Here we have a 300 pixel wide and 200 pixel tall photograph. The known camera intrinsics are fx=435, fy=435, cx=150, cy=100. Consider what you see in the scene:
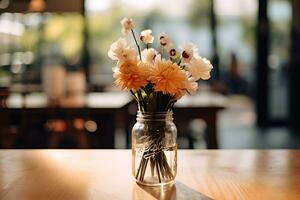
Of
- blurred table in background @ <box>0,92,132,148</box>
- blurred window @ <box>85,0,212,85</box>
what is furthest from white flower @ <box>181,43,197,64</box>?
blurred window @ <box>85,0,212,85</box>

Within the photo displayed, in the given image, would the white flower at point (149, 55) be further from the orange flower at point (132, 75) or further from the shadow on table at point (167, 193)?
the shadow on table at point (167, 193)

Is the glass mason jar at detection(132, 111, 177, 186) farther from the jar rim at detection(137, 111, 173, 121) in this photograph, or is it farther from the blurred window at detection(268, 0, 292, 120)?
the blurred window at detection(268, 0, 292, 120)

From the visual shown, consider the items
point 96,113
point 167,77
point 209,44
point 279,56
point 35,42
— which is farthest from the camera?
point 279,56

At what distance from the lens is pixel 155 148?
1.21 m

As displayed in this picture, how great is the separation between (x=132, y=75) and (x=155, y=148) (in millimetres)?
217

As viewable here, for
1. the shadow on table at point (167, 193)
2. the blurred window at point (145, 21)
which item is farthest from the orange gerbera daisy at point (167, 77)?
the blurred window at point (145, 21)

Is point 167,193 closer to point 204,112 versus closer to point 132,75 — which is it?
point 132,75

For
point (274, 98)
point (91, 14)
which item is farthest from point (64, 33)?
point (274, 98)

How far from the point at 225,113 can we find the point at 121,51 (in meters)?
5.31

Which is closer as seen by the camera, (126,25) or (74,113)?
(126,25)

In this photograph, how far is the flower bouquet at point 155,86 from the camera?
1144mm

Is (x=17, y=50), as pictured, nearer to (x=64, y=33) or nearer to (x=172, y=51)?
(x=64, y=33)

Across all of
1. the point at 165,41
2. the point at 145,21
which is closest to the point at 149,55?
the point at 165,41

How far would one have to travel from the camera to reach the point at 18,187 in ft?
4.04
